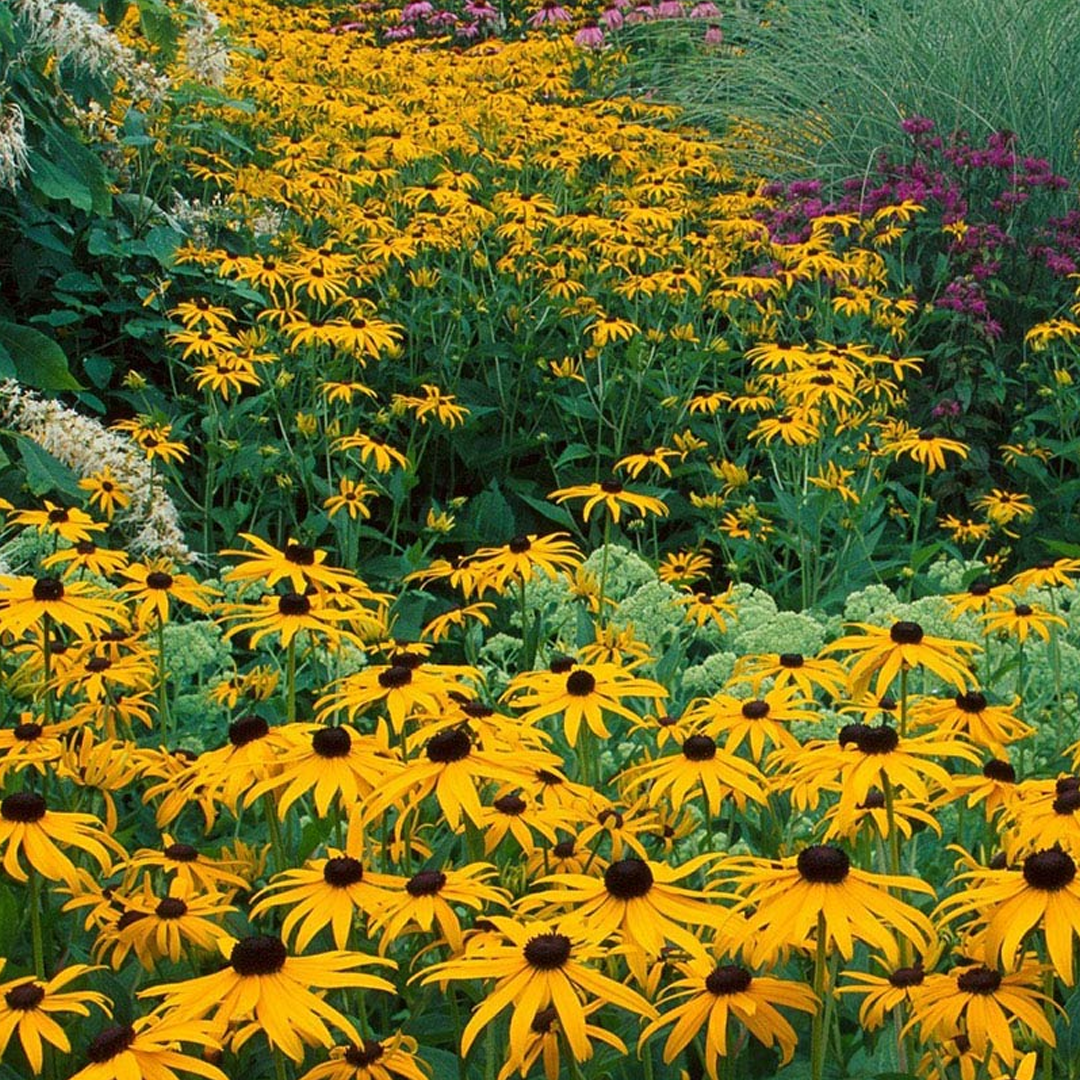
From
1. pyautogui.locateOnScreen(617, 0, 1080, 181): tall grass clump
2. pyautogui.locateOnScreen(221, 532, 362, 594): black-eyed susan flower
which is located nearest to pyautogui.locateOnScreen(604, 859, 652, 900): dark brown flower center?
pyautogui.locateOnScreen(221, 532, 362, 594): black-eyed susan flower

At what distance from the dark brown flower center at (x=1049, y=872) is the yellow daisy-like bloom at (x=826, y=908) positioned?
0.30 ft

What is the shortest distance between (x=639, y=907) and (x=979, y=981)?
1.03 feet

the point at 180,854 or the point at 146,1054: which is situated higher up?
the point at 146,1054

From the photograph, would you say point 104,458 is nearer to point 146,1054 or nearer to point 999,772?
point 999,772

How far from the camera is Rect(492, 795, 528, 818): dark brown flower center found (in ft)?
5.81

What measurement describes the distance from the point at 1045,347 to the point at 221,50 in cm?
345

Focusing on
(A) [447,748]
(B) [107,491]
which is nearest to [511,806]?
(A) [447,748]

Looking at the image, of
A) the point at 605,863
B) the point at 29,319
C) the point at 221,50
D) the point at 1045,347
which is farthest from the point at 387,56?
the point at 605,863

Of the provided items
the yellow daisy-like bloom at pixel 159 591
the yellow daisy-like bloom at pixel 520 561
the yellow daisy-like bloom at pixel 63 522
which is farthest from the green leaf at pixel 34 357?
the yellow daisy-like bloom at pixel 520 561

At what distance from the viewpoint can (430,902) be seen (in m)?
1.56

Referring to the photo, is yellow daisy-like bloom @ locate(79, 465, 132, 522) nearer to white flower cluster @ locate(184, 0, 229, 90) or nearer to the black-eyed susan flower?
the black-eyed susan flower

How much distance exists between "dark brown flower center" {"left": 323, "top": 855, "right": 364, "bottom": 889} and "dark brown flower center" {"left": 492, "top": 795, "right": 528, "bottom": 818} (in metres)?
0.22

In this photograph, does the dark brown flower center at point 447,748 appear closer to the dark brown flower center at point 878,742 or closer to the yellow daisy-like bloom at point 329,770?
the yellow daisy-like bloom at point 329,770

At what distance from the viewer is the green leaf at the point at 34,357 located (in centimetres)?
399
